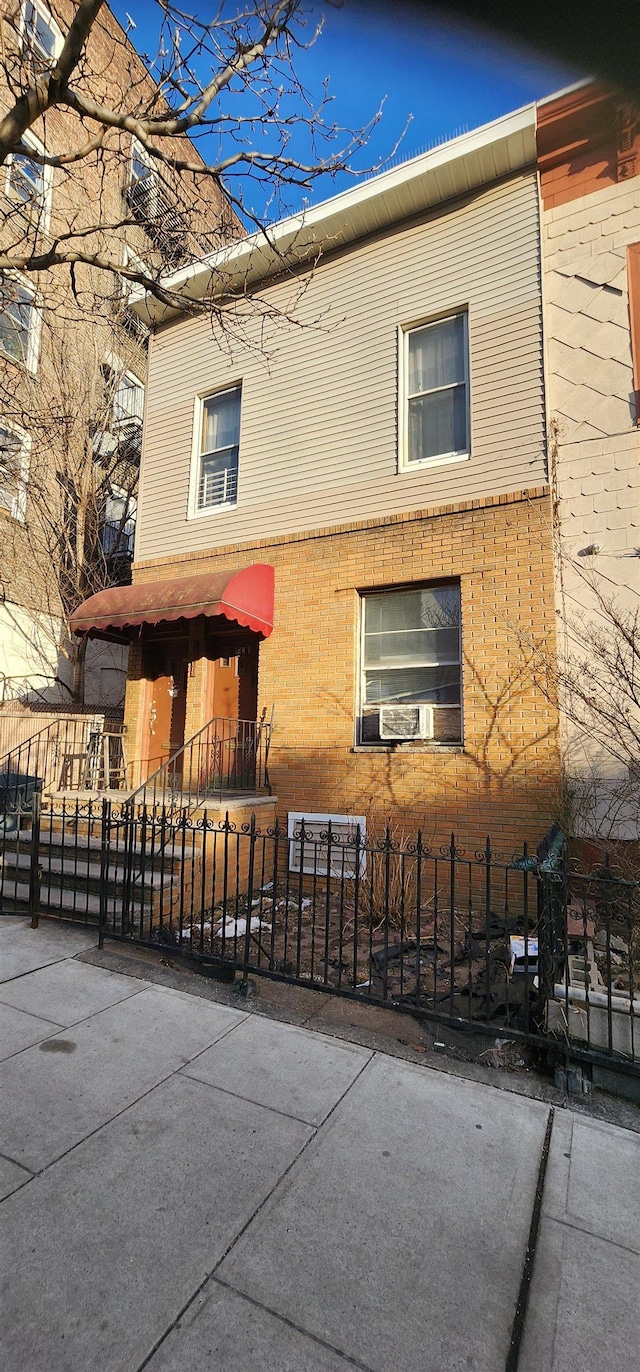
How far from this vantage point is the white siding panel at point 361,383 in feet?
23.2

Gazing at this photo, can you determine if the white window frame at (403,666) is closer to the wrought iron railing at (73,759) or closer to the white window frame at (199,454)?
the white window frame at (199,454)

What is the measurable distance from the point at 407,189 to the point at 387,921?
8.91 m

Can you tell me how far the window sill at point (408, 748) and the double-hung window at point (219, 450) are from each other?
179 inches

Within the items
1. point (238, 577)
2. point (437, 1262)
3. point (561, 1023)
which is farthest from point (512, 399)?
point (437, 1262)

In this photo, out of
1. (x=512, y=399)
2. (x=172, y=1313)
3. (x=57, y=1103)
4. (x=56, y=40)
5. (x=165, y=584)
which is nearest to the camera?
(x=172, y=1313)

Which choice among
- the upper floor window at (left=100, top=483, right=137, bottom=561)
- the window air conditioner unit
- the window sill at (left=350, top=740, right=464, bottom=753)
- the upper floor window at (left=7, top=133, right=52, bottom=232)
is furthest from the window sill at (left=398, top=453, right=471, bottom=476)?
the upper floor window at (left=100, top=483, right=137, bottom=561)

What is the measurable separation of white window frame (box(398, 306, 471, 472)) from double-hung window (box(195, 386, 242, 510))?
2.84 meters

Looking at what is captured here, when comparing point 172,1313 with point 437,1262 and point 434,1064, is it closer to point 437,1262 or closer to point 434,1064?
point 437,1262

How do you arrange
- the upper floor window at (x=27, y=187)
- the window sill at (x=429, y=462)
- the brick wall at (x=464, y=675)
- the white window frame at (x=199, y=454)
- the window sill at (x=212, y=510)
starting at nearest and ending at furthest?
the upper floor window at (x=27, y=187) < the brick wall at (x=464, y=675) < the window sill at (x=429, y=462) < the window sill at (x=212, y=510) < the white window frame at (x=199, y=454)

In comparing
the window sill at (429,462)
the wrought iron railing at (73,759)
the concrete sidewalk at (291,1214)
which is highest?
the window sill at (429,462)

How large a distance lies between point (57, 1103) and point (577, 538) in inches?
259

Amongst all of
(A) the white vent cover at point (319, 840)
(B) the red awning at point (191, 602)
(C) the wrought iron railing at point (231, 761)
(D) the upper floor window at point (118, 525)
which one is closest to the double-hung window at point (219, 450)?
(B) the red awning at point (191, 602)

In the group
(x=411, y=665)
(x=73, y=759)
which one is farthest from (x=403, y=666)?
(x=73, y=759)

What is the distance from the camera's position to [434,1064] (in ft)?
10.9
